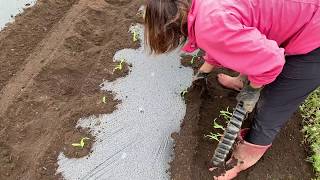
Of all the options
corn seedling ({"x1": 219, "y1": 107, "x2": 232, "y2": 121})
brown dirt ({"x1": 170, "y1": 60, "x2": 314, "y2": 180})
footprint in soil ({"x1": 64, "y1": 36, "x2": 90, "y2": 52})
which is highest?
footprint in soil ({"x1": 64, "y1": 36, "x2": 90, "y2": 52})

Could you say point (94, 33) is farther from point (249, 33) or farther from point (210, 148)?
point (249, 33)

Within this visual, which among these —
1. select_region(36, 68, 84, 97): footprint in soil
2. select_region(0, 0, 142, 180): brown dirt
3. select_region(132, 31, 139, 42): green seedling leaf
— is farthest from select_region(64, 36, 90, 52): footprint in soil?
select_region(132, 31, 139, 42): green seedling leaf

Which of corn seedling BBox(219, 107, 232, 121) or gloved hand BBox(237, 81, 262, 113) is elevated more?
gloved hand BBox(237, 81, 262, 113)

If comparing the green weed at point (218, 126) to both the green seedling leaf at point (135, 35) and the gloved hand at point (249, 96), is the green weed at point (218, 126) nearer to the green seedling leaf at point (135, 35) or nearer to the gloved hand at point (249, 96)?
the gloved hand at point (249, 96)

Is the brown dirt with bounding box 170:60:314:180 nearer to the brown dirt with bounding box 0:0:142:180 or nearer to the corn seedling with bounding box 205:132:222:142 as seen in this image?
the corn seedling with bounding box 205:132:222:142

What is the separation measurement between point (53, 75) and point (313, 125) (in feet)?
6.05

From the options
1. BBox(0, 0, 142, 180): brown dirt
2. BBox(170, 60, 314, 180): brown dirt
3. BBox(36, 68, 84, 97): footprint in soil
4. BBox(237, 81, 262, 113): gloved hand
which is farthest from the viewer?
BBox(36, 68, 84, 97): footprint in soil

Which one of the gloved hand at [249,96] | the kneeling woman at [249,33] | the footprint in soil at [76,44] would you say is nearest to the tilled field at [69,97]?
the footprint in soil at [76,44]

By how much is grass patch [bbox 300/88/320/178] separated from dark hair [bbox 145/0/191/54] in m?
1.26

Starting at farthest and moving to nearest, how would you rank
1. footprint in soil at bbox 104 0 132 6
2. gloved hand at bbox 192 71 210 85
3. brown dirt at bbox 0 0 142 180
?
footprint in soil at bbox 104 0 132 6
gloved hand at bbox 192 71 210 85
brown dirt at bbox 0 0 142 180

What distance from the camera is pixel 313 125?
2715 mm

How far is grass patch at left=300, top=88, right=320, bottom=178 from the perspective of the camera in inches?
100

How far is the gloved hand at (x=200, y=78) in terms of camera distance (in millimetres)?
2758

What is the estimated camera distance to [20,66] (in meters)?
3.20
